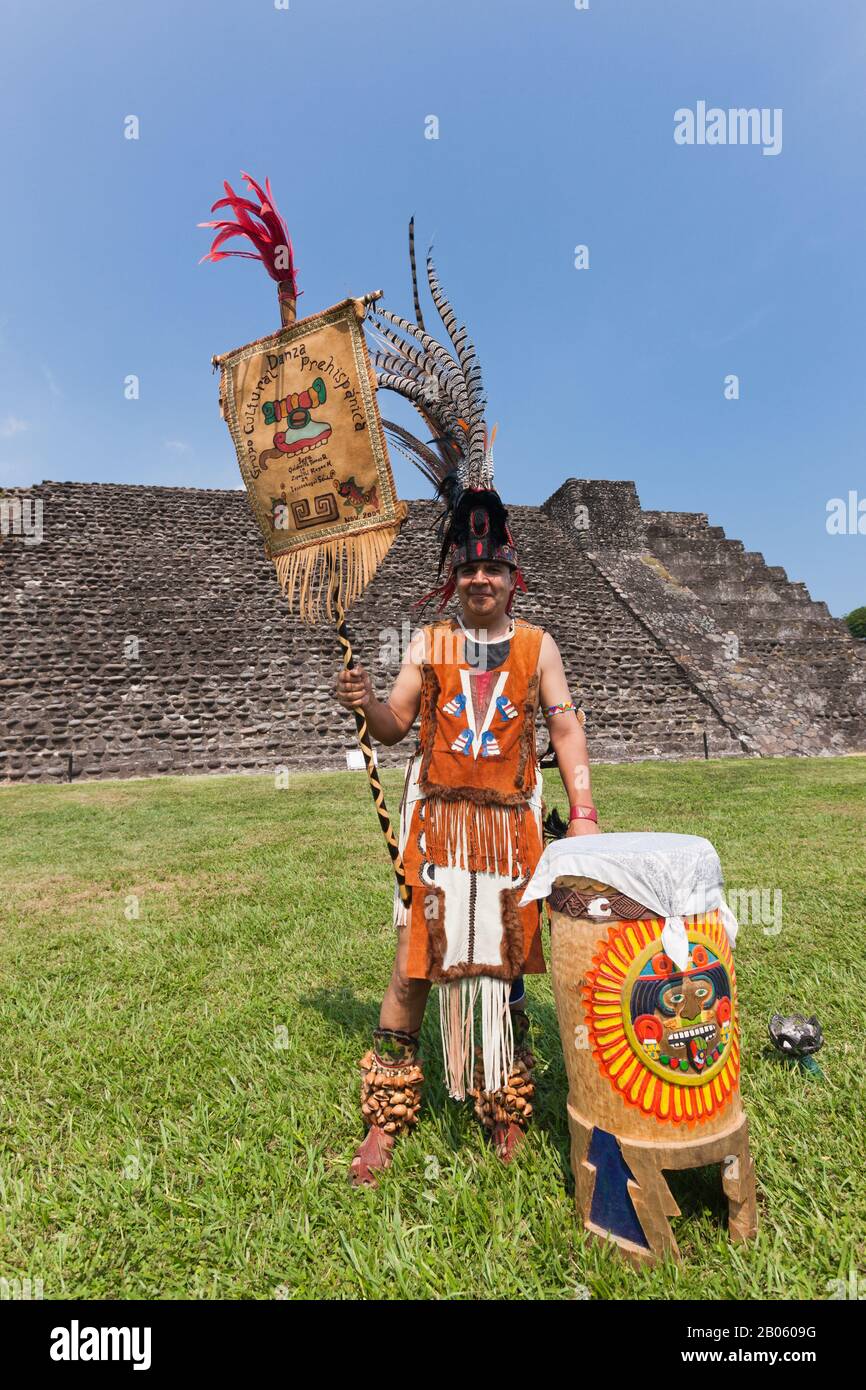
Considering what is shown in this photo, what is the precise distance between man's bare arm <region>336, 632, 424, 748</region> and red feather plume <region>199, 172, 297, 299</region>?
4.17 feet

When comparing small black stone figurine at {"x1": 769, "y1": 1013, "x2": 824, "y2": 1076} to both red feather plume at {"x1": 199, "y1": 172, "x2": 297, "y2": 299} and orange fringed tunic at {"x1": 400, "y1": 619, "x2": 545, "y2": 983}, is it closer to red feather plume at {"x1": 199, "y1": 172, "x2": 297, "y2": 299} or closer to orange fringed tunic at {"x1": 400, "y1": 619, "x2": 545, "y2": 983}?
orange fringed tunic at {"x1": 400, "y1": 619, "x2": 545, "y2": 983}

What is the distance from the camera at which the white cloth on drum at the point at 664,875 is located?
5.46 ft

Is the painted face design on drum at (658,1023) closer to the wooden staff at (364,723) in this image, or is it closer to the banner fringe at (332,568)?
the wooden staff at (364,723)

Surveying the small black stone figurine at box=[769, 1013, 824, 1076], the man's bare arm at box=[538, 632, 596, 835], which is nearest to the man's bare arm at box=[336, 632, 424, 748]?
the man's bare arm at box=[538, 632, 596, 835]

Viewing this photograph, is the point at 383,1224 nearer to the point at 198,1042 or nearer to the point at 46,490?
the point at 198,1042

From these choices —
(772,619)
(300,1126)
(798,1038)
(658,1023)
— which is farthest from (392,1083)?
(772,619)

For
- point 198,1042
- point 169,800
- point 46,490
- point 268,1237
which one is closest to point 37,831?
point 169,800

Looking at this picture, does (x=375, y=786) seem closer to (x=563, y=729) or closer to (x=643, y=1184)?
(x=563, y=729)

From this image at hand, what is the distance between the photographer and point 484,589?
2.16 meters

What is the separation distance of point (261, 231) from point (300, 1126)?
2839 mm

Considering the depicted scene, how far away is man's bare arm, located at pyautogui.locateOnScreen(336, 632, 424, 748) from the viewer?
214 cm

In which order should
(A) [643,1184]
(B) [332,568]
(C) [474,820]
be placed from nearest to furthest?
(A) [643,1184]
(C) [474,820]
(B) [332,568]
